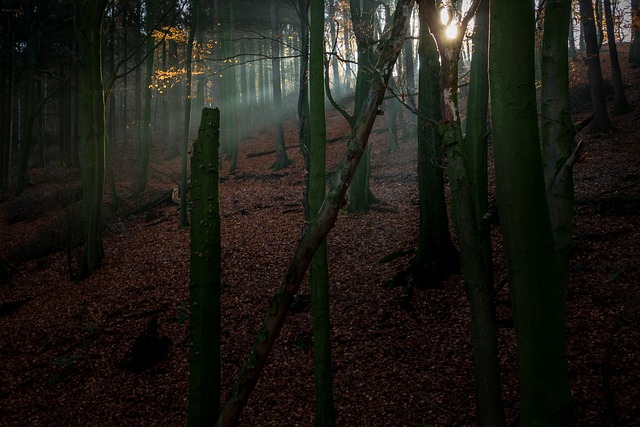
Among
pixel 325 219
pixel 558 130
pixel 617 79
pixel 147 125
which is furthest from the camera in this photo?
pixel 147 125

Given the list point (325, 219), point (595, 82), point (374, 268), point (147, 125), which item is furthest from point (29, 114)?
point (595, 82)

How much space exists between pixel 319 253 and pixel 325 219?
4.70 ft

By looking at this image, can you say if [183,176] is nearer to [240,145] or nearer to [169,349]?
[169,349]

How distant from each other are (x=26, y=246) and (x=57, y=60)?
50.4 ft

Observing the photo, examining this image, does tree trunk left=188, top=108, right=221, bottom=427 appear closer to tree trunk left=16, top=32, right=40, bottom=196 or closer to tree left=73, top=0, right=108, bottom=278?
tree left=73, top=0, right=108, bottom=278

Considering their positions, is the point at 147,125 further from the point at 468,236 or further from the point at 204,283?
the point at 468,236

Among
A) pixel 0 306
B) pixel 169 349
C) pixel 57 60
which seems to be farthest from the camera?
pixel 57 60

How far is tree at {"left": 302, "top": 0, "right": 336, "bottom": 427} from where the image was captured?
412 centimetres

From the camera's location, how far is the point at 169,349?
716 cm

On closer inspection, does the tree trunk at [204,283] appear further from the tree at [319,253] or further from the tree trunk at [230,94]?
the tree trunk at [230,94]

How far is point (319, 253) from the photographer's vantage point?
4.16m

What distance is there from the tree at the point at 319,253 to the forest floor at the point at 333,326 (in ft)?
3.85

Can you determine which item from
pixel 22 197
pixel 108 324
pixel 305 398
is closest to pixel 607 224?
pixel 305 398

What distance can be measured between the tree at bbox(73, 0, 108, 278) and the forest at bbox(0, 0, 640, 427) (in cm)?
5
